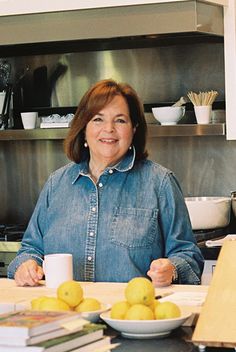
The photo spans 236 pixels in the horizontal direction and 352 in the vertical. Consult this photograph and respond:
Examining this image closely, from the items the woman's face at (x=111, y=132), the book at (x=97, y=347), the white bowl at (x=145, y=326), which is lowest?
the white bowl at (x=145, y=326)

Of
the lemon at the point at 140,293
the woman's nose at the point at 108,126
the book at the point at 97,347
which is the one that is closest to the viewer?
the book at the point at 97,347

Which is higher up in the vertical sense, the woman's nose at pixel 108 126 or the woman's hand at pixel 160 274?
the woman's nose at pixel 108 126

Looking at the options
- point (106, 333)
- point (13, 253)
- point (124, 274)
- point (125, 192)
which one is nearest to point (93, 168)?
point (125, 192)

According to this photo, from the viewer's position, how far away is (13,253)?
4.43 metres

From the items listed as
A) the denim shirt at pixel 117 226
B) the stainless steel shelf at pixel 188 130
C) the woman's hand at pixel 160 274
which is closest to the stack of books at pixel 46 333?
the woman's hand at pixel 160 274

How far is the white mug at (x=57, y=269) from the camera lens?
277 cm

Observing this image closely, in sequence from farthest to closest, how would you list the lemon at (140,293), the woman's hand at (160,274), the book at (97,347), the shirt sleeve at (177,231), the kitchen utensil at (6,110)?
1. the kitchen utensil at (6,110)
2. the shirt sleeve at (177,231)
3. the woman's hand at (160,274)
4. the lemon at (140,293)
5. the book at (97,347)

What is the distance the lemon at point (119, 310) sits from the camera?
7.24ft

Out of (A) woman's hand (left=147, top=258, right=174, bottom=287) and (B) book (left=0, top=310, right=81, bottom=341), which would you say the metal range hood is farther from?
(B) book (left=0, top=310, right=81, bottom=341)

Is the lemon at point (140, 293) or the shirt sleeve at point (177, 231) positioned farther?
the shirt sleeve at point (177, 231)

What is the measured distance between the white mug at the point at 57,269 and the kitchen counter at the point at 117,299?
0.04 metres

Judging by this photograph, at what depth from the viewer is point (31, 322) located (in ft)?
5.66

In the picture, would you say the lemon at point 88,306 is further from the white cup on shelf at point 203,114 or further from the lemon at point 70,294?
the white cup on shelf at point 203,114

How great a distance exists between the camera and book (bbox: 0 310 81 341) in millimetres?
1694
